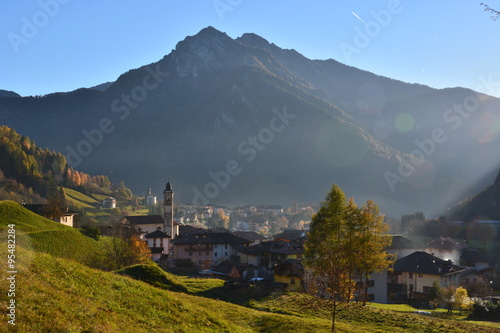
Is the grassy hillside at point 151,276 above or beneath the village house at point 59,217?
beneath

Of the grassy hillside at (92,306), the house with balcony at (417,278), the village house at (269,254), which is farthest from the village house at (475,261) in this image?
the grassy hillside at (92,306)

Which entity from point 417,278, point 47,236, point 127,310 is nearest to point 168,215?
point 47,236

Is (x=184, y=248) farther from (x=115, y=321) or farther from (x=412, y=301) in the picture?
(x=115, y=321)

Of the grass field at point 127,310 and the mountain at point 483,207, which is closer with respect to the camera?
the grass field at point 127,310

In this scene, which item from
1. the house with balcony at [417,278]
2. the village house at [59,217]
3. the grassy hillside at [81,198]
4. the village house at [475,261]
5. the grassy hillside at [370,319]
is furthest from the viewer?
the grassy hillside at [81,198]

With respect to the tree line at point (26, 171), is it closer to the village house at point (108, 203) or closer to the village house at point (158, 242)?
the village house at point (108, 203)

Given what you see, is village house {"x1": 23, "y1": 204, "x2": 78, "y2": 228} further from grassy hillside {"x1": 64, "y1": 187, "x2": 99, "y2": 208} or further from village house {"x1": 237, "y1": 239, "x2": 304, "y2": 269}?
grassy hillside {"x1": 64, "y1": 187, "x2": 99, "y2": 208}

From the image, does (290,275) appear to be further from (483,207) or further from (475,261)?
(483,207)

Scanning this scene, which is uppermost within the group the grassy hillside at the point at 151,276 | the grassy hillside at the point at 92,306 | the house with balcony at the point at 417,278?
the grassy hillside at the point at 92,306

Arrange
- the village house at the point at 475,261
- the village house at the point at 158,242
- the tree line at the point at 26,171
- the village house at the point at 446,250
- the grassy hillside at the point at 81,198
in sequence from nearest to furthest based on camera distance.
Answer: the village house at the point at 475,261 → the village house at the point at 158,242 → the village house at the point at 446,250 → the tree line at the point at 26,171 → the grassy hillside at the point at 81,198

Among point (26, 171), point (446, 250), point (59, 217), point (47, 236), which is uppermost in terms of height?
point (26, 171)

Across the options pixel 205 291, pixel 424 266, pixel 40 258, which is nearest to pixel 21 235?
pixel 205 291

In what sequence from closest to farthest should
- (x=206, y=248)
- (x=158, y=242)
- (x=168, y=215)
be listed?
(x=206, y=248) → (x=158, y=242) → (x=168, y=215)

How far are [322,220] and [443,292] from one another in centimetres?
2068
